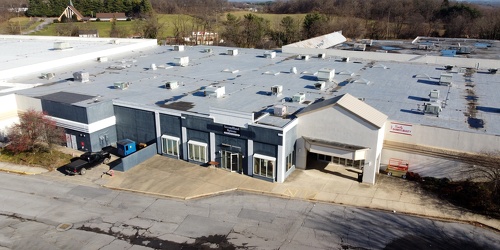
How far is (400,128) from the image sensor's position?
32.8 meters

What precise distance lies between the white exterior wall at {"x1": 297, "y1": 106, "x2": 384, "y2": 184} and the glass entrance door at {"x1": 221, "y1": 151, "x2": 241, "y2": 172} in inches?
233

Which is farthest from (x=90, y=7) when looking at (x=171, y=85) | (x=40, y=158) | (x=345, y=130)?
Result: (x=345, y=130)

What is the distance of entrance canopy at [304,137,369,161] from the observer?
31.2 metres

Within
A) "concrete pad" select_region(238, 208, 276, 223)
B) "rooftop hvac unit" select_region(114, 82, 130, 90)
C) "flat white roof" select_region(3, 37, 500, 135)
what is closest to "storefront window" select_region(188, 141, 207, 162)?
"flat white roof" select_region(3, 37, 500, 135)

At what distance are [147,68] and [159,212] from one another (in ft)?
99.6

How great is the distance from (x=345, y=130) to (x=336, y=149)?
1.69 metres

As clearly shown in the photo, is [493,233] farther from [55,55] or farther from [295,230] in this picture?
[55,55]

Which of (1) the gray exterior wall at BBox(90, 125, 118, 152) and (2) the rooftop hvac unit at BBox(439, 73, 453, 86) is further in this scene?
(2) the rooftop hvac unit at BBox(439, 73, 453, 86)

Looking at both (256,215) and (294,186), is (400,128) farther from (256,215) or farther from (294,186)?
(256,215)

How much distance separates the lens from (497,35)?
287 feet

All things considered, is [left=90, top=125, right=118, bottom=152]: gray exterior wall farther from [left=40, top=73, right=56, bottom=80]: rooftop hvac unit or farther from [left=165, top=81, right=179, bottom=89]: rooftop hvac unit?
[left=40, top=73, right=56, bottom=80]: rooftop hvac unit

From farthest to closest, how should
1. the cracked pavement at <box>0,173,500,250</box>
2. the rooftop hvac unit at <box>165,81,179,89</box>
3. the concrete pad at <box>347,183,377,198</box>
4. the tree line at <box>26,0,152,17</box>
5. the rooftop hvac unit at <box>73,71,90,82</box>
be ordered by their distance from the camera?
the tree line at <box>26,0,152,17</box>, the rooftop hvac unit at <box>73,71,90,82</box>, the rooftop hvac unit at <box>165,81,179,89</box>, the concrete pad at <box>347,183,377,198</box>, the cracked pavement at <box>0,173,500,250</box>

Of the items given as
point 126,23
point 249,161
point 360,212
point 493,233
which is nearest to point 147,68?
point 249,161

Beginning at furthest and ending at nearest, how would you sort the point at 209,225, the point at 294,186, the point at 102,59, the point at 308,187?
the point at 102,59, the point at 294,186, the point at 308,187, the point at 209,225
